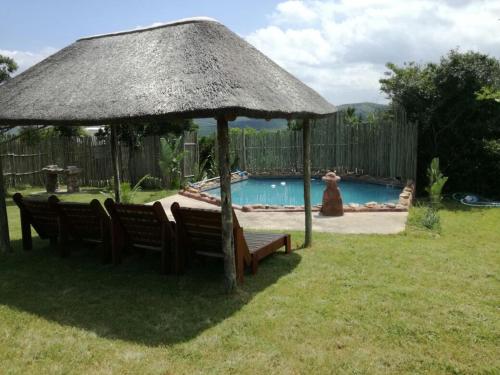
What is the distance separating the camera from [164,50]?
5.45 m

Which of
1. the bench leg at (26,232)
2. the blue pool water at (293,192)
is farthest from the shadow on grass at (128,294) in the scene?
the blue pool water at (293,192)

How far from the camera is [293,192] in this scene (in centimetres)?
1474

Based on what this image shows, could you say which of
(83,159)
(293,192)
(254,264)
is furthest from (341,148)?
(254,264)

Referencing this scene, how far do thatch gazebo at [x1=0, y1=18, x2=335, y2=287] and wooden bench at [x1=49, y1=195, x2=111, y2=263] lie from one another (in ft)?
3.54

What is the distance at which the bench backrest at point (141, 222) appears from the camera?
17.5 feet

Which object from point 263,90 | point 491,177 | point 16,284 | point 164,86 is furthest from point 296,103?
point 491,177

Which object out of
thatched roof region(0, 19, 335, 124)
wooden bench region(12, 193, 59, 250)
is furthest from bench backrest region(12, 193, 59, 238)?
thatched roof region(0, 19, 335, 124)

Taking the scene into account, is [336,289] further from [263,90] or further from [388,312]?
[263,90]

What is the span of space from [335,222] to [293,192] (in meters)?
6.06

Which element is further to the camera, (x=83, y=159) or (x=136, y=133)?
(x=136, y=133)

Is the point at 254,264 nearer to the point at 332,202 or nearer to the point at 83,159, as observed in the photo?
the point at 332,202

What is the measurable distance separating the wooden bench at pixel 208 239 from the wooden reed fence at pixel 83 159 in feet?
30.9

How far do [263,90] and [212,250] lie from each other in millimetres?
1943

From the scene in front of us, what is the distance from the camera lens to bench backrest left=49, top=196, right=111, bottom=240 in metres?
5.75
